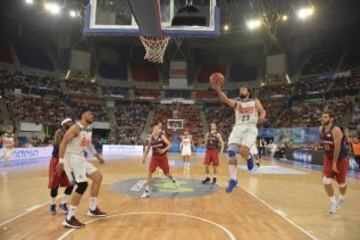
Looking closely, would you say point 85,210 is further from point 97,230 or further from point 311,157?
point 311,157

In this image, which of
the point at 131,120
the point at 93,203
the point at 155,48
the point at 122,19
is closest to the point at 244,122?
the point at 93,203

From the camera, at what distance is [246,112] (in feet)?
19.4

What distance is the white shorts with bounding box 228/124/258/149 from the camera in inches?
226

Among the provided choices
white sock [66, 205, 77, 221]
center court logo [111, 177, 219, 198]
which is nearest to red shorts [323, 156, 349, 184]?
center court logo [111, 177, 219, 198]

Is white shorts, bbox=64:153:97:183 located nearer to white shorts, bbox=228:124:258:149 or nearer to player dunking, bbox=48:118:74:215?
player dunking, bbox=48:118:74:215

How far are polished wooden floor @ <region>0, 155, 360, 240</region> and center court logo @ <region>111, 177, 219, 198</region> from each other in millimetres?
462

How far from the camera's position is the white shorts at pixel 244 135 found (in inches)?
226

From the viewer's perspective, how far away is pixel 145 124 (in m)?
38.8

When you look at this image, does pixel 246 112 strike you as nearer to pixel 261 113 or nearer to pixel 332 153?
pixel 261 113

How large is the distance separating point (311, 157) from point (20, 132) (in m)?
26.4

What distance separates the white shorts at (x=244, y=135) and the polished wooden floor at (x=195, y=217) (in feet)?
5.11

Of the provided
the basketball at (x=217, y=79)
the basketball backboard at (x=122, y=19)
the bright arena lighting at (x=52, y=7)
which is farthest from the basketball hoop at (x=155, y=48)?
the bright arena lighting at (x=52, y=7)

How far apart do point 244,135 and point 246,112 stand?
0.46 metres

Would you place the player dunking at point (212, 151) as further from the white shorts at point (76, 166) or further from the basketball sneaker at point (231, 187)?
the white shorts at point (76, 166)
